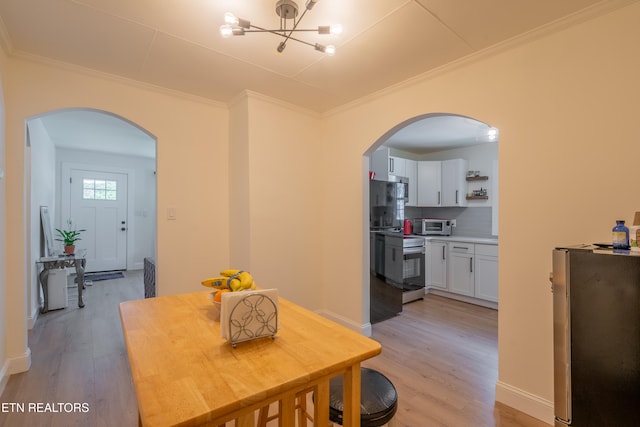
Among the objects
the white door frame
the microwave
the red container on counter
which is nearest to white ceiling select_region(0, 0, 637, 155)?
the red container on counter

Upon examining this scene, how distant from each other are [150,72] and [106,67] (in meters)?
0.31

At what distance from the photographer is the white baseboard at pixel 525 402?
69.8 inches

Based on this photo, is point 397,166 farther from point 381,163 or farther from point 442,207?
point 442,207

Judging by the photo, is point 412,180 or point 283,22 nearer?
point 283,22

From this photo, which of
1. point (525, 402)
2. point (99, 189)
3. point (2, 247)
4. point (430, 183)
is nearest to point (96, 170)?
point (99, 189)

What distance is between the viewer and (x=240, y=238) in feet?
9.76

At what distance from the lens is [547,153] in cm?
182

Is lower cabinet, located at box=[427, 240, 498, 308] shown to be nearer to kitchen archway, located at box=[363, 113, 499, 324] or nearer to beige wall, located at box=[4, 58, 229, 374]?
kitchen archway, located at box=[363, 113, 499, 324]

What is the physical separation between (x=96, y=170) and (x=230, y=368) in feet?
22.0

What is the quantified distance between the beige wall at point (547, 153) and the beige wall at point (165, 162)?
232 centimetres

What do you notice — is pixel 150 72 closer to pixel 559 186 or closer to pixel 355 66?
pixel 355 66

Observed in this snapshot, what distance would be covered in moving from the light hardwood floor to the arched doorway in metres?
0.76

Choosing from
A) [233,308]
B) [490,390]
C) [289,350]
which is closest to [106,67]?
[233,308]

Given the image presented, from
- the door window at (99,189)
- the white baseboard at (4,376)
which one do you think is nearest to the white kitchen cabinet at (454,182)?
the white baseboard at (4,376)
